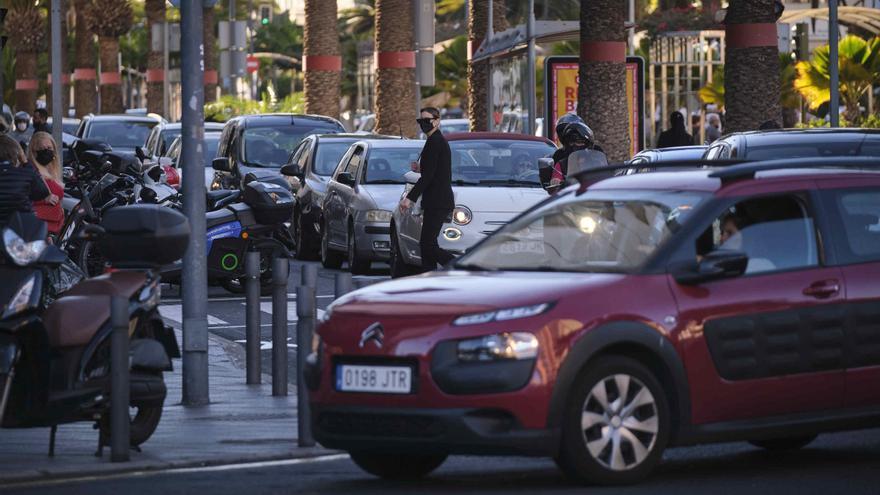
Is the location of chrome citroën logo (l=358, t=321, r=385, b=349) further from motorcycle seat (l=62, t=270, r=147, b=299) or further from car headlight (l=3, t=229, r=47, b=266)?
car headlight (l=3, t=229, r=47, b=266)

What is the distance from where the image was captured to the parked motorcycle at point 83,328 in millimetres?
10430

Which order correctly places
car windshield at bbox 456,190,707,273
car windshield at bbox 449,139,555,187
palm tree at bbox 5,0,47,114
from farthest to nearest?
1. palm tree at bbox 5,0,47,114
2. car windshield at bbox 449,139,555,187
3. car windshield at bbox 456,190,707,273

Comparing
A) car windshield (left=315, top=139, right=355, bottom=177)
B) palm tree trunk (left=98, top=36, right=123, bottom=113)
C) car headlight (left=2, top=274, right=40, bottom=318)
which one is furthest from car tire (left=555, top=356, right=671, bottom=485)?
palm tree trunk (left=98, top=36, right=123, bottom=113)

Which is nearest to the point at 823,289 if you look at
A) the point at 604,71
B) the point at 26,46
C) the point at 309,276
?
the point at 309,276

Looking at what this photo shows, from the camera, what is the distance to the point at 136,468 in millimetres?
10727

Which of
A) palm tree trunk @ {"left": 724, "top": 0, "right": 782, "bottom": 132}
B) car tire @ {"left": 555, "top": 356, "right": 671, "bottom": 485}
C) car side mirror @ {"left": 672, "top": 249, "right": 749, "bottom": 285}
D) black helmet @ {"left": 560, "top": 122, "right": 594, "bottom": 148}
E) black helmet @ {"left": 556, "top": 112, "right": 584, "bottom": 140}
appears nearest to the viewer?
car tire @ {"left": 555, "top": 356, "right": 671, "bottom": 485}

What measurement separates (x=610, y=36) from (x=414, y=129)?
12.1 meters

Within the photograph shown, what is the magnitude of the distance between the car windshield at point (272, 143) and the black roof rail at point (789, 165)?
20.0m

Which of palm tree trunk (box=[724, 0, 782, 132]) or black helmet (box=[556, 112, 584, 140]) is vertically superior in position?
palm tree trunk (box=[724, 0, 782, 132])

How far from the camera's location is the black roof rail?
10539 mm

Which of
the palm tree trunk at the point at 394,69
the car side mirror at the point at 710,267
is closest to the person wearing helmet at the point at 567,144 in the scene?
the car side mirror at the point at 710,267

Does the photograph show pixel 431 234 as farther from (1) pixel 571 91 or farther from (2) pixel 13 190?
(1) pixel 571 91

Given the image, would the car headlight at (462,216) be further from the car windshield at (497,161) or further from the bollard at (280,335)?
the bollard at (280,335)

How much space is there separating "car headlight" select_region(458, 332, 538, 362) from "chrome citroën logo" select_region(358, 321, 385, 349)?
43cm
